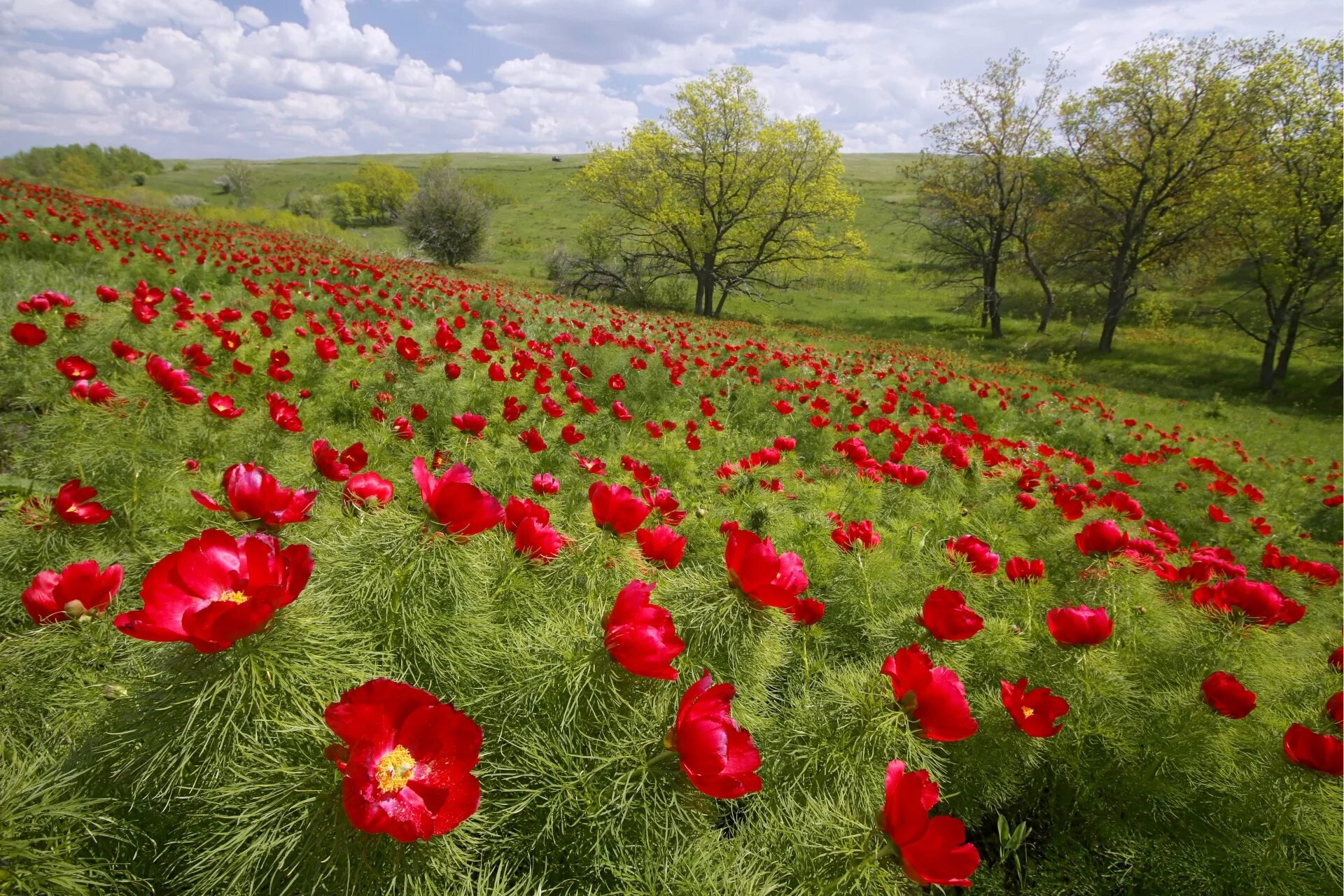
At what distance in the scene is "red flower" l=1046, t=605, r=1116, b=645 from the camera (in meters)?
2.03

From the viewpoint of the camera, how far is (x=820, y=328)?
73.7 feet

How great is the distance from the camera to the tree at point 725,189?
2202cm

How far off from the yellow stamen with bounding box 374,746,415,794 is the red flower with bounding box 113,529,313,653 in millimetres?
332

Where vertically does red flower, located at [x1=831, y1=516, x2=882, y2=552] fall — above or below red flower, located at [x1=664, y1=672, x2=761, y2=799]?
below

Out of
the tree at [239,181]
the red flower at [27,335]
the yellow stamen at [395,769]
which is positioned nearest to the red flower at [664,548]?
the yellow stamen at [395,769]

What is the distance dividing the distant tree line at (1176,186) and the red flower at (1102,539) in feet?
66.8

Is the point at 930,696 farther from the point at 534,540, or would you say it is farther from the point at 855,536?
the point at 855,536

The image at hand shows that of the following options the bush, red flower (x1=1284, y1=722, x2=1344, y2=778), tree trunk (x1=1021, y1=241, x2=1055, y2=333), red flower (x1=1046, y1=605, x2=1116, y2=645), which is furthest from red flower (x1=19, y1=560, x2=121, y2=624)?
the bush

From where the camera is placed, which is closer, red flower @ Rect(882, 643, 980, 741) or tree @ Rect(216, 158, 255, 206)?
red flower @ Rect(882, 643, 980, 741)

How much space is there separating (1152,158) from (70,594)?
26378 mm

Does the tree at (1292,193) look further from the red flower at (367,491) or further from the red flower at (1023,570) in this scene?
the red flower at (367,491)

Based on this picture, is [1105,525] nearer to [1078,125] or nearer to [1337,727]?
[1337,727]

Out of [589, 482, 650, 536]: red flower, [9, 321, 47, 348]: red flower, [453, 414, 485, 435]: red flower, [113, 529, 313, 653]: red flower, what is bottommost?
[589, 482, 650, 536]: red flower

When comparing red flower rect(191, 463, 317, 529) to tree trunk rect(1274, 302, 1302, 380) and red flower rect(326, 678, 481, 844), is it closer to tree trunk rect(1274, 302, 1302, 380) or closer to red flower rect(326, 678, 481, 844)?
red flower rect(326, 678, 481, 844)
